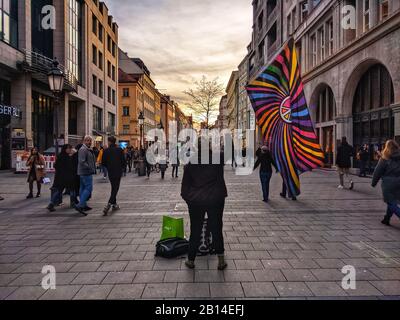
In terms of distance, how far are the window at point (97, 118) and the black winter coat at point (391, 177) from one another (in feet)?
118

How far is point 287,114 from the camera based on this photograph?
8.00 meters

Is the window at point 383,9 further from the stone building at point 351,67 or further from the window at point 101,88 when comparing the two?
the window at point 101,88

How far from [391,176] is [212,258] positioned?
4.33 m

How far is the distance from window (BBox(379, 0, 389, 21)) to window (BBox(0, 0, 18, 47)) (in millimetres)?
21321

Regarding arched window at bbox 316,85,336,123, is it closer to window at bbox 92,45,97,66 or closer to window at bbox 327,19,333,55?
window at bbox 327,19,333,55

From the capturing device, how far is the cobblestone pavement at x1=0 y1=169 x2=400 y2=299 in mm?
3914

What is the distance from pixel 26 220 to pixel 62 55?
24977 mm

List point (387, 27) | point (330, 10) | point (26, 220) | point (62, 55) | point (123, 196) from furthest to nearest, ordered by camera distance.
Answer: point (62, 55)
point (330, 10)
point (387, 27)
point (123, 196)
point (26, 220)

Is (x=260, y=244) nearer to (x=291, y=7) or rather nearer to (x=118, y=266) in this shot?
(x=118, y=266)

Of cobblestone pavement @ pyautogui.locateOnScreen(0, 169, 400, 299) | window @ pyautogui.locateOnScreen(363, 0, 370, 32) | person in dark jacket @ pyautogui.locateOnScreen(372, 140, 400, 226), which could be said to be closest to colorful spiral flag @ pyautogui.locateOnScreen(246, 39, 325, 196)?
person in dark jacket @ pyautogui.locateOnScreen(372, 140, 400, 226)

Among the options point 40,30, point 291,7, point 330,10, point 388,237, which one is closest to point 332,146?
point 330,10

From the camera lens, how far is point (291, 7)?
106ft

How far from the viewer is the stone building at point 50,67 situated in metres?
22.7

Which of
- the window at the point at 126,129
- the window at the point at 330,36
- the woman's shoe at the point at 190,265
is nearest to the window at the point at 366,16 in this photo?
the window at the point at 330,36
